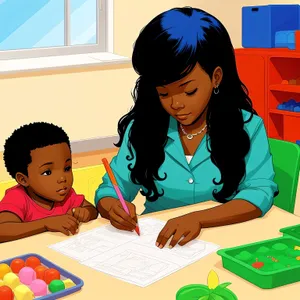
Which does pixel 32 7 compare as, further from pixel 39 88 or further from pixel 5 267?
pixel 5 267

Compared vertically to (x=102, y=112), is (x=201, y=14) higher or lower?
higher

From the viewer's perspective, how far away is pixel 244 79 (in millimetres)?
4094

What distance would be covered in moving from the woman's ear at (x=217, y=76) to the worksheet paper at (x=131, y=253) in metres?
0.39

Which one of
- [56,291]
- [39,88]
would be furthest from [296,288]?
[39,88]

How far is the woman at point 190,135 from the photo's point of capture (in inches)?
61.7

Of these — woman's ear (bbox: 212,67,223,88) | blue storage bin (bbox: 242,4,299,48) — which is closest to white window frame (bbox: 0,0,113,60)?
blue storage bin (bbox: 242,4,299,48)

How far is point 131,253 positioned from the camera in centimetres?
138

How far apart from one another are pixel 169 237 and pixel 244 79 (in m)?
2.80

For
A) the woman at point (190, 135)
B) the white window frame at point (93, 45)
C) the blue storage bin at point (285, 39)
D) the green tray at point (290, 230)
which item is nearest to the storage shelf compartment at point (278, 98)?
the blue storage bin at point (285, 39)

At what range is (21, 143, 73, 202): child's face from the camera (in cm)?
168

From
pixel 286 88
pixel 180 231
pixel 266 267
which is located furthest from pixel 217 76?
pixel 286 88

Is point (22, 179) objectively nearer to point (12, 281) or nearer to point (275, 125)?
point (12, 281)

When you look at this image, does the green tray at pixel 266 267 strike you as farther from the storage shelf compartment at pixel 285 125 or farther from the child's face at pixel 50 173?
the storage shelf compartment at pixel 285 125

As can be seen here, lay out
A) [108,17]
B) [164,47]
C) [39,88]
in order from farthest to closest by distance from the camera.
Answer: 1. [108,17]
2. [39,88]
3. [164,47]
